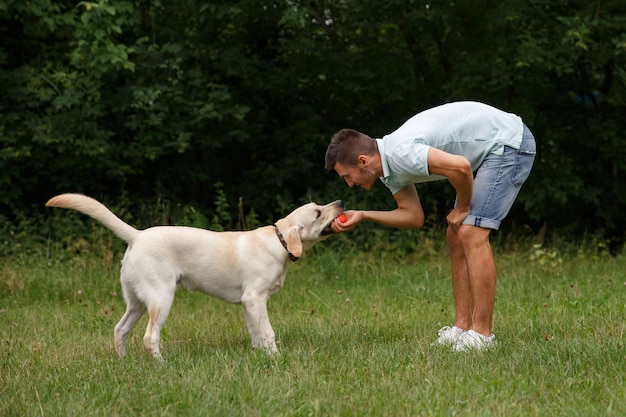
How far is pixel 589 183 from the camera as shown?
39.8 ft

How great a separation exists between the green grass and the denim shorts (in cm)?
88

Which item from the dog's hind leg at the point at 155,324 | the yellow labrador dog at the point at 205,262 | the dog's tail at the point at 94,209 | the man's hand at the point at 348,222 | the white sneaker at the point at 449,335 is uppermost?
the dog's tail at the point at 94,209

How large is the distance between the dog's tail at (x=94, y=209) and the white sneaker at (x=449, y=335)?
225 centimetres

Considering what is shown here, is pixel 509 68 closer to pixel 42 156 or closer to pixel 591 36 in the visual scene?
pixel 591 36

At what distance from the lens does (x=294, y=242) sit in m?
5.70

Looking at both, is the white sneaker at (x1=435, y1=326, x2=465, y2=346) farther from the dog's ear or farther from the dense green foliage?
the dense green foliage

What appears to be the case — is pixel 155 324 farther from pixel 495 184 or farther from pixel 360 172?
pixel 495 184

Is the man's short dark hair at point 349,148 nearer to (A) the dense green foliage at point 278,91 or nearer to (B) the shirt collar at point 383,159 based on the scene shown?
(B) the shirt collar at point 383,159

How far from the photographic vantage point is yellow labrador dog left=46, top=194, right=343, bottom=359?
5.46m

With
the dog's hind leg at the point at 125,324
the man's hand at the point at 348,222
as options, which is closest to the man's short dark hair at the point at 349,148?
the man's hand at the point at 348,222

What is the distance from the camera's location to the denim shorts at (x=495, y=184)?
527 centimetres

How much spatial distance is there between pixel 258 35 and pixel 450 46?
293cm

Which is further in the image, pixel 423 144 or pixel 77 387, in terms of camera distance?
pixel 423 144

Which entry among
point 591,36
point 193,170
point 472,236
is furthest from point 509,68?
point 472,236
